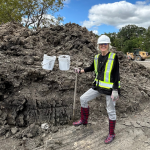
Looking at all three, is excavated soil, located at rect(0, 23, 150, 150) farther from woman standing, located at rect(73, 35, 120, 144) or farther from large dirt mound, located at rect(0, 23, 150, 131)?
woman standing, located at rect(73, 35, 120, 144)

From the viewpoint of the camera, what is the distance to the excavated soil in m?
2.54

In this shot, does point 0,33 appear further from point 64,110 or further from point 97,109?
point 97,109

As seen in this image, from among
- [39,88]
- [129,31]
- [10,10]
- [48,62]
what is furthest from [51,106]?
[129,31]

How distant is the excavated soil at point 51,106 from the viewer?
2.54 m

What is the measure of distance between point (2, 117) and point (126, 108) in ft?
9.76

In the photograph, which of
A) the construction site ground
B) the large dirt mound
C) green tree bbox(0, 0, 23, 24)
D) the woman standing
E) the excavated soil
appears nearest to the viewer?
the woman standing

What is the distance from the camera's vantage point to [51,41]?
4.97 m

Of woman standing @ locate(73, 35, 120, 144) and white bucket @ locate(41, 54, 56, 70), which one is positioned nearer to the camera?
woman standing @ locate(73, 35, 120, 144)

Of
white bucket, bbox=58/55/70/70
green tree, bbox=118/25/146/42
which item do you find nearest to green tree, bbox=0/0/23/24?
white bucket, bbox=58/55/70/70

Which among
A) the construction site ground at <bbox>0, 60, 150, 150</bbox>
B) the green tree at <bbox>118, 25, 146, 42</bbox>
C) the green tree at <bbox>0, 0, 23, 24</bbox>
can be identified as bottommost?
the construction site ground at <bbox>0, 60, 150, 150</bbox>

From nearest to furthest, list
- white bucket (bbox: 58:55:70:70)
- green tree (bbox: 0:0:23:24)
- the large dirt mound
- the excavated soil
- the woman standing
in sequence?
the woman standing → the excavated soil → the large dirt mound → white bucket (bbox: 58:55:70:70) → green tree (bbox: 0:0:23:24)

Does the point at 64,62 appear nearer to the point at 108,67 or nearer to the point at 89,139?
the point at 108,67

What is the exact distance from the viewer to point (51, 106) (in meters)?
3.22

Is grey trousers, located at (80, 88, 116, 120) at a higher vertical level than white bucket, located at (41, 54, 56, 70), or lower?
lower
